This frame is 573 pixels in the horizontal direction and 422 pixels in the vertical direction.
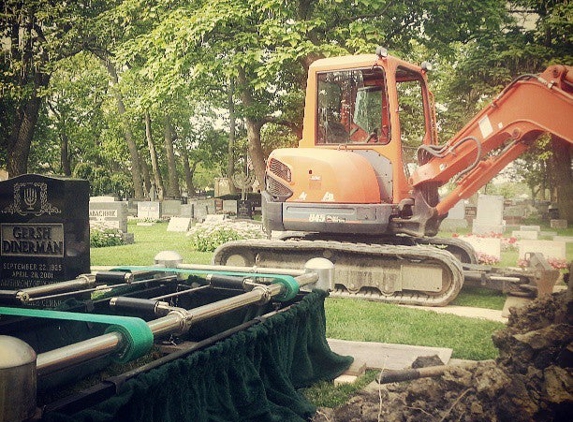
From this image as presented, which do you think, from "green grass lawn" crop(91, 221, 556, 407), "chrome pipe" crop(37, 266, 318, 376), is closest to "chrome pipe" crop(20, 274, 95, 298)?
"chrome pipe" crop(37, 266, 318, 376)

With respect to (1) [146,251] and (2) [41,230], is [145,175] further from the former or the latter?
(2) [41,230]

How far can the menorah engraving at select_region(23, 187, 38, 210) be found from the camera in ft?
13.2

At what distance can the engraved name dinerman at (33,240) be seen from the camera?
4.00m

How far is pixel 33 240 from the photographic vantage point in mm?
4055

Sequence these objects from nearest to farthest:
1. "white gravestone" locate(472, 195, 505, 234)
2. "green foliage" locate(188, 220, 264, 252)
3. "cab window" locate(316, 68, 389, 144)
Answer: "cab window" locate(316, 68, 389, 144) → "green foliage" locate(188, 220, 264, 252) → "white gravestone" locate(472, 195, 505, 234)

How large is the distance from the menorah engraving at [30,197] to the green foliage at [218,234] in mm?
5748

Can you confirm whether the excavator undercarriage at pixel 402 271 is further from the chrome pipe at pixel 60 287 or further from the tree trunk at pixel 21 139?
the chrome pipe at pixel 60 287

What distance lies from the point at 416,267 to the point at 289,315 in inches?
135

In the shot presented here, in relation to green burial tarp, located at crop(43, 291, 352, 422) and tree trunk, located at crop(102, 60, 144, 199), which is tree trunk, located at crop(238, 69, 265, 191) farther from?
green burial tarp, located at crop(43, 291, 352, 422)

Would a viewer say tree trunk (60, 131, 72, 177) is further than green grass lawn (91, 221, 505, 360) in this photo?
Yes

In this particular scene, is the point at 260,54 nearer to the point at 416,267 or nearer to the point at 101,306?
the point at 416,267

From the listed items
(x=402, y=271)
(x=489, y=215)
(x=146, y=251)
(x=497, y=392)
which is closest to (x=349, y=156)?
(x=402, y=271)

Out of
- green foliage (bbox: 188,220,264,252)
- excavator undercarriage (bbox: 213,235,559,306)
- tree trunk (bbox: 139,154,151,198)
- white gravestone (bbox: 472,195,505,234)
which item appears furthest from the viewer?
tree trunk (bbox: 139,154,151,198)

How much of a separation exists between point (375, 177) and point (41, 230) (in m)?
3.21
